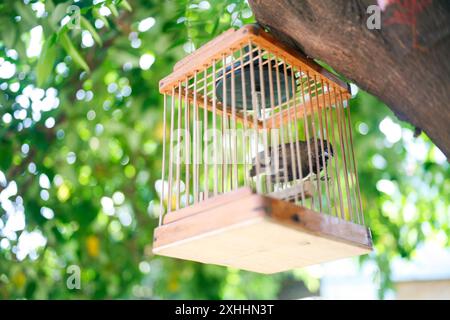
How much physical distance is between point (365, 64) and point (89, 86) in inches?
56.8

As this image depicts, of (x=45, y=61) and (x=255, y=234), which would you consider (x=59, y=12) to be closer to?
(x=45, y=61)

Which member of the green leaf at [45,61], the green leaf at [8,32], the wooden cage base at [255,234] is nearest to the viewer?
the wooden cage base at [255,234]

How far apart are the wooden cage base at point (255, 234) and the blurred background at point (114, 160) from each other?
1.97 feet

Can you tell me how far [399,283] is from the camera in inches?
200

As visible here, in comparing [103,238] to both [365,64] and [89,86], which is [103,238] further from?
[365,64]

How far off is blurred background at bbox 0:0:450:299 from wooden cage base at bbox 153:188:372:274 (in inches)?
23.7

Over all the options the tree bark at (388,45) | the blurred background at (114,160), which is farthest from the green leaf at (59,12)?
the tree bark at (388,45)

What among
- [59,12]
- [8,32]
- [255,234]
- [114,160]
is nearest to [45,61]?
[59,12]

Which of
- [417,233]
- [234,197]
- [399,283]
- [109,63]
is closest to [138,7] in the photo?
[109,63]

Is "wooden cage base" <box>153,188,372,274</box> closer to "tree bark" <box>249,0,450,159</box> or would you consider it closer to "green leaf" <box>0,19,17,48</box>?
"tree bark" <box>249,0,450,159</box>

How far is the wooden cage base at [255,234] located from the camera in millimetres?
928

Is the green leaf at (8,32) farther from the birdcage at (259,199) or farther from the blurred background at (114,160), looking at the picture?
the birdcage at (259,199)

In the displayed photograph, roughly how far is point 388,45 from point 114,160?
1962 mm

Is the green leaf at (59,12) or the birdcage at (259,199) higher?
the green leaf at (59,12)
